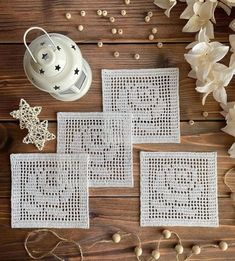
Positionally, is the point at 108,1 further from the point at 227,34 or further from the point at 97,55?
the point at 227,34

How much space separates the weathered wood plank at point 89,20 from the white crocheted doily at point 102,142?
6.0 inches

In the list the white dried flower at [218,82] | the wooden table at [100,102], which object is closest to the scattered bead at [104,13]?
the wooden table at [100,102]

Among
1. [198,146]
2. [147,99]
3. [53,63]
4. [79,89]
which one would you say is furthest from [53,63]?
[198,146]

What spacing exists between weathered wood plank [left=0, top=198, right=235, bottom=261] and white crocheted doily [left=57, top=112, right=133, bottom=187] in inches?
1.8

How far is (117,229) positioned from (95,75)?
0.29 meters

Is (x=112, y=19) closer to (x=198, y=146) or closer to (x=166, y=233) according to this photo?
(x=198, y=146)

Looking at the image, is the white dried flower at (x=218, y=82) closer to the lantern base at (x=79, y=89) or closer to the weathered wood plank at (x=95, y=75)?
the weathered wood plank at (x=95, y=75)

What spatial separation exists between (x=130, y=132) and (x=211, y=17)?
0.26 m

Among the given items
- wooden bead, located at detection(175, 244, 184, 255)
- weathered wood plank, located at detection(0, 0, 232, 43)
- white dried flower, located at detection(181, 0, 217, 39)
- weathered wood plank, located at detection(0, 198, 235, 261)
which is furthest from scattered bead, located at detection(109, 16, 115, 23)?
wooden bead, located at detection(175, 244, 184, 255)

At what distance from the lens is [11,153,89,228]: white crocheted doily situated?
0.86 metres

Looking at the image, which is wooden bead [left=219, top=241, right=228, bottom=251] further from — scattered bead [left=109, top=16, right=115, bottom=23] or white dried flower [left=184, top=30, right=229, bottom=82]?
scattered bead [left=109, top=16, right=115, bottom=23]

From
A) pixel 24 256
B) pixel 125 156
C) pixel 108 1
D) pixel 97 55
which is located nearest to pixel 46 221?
pixel 24 256

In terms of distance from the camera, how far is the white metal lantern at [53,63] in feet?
2.39

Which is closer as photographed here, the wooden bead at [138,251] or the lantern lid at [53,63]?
the lantern lid at [53,63]
